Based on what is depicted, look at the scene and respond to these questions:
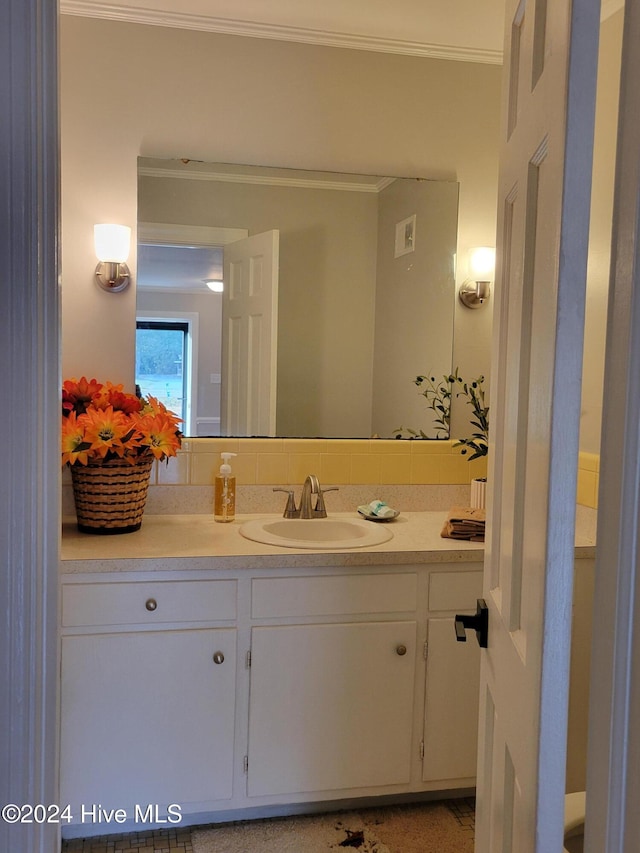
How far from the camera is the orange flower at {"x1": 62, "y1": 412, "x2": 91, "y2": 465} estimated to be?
2135mm


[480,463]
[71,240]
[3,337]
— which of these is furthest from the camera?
[480,463]

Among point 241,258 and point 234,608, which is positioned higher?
point 241,258

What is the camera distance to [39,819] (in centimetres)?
75

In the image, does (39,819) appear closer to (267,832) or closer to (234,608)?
(234,608)

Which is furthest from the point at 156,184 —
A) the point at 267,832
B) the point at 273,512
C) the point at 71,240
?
the point at 267,832

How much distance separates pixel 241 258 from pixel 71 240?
22.5 inches

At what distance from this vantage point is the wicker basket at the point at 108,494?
2.21 meters

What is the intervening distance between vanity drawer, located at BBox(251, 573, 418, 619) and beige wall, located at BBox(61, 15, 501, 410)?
0.92m

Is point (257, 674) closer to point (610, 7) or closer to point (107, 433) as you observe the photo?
point (107, 433)

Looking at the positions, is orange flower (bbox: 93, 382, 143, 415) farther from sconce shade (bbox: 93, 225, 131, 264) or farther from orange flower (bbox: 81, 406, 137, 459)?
sconce shade (bbox: 93, 225, 131, 264)

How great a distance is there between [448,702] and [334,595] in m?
0.52

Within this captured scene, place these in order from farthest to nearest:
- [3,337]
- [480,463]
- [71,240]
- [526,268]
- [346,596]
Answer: [480,463]
[71,240]
[346,596]
[526,268]
[3,337]

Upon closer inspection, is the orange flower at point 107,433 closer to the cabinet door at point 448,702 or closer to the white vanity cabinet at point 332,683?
the white vanity cabinet at point 332,683

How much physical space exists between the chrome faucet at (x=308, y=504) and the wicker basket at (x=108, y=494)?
1.72 ft
